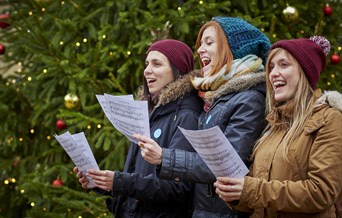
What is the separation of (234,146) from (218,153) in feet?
0.93

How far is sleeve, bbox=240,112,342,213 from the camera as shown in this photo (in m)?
3.01

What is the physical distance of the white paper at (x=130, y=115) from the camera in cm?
358

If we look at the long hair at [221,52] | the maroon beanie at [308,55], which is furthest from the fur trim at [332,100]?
the long hair at [221,52]

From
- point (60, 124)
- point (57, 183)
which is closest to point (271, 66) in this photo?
point (57, 183)

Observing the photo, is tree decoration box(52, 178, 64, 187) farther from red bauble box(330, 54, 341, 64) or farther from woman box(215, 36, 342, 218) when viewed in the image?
woman box(215, 36, 342, 218)

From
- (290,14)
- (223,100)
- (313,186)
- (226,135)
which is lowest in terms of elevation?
(313,186)

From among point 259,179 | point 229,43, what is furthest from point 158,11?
point 259,179

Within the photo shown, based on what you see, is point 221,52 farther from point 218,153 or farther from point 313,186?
point 313,186

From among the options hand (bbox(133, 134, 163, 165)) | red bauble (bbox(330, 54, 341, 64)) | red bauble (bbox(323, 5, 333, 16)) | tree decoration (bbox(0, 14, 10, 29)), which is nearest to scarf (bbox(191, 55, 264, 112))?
hand (bbox(133, 134, 163, 165))

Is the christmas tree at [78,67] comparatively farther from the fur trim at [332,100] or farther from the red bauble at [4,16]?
the fur trim at [332,100]

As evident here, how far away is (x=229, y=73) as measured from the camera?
3.72 m

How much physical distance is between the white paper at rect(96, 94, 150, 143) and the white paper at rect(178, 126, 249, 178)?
1.59 feet

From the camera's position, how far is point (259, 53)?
396 cm

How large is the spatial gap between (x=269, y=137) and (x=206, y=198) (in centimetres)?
50
